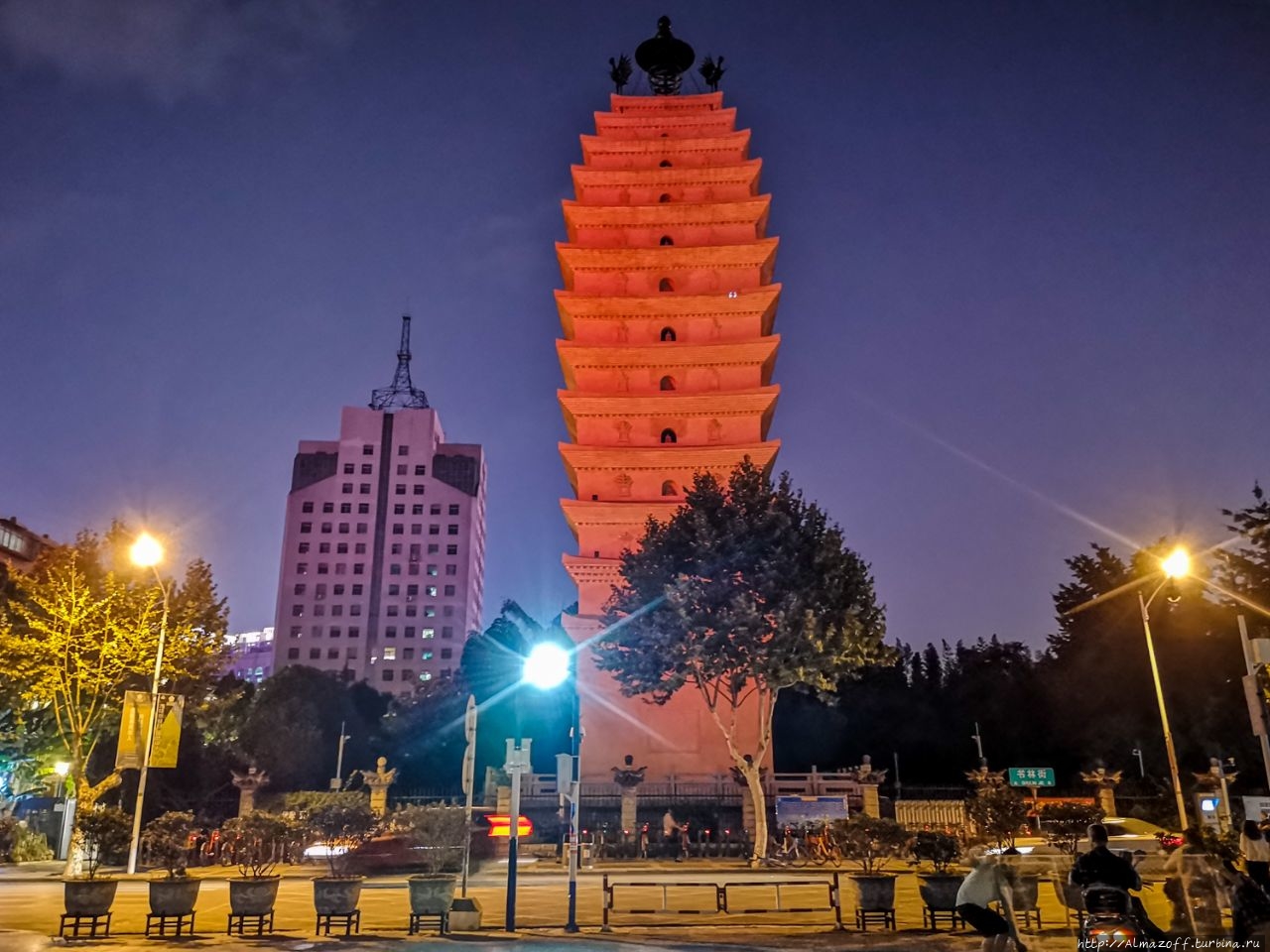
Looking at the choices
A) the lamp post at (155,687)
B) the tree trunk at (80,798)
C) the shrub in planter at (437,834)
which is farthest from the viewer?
the shrub in planter at (437,834)

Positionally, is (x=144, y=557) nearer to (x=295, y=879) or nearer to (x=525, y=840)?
(x=295, y=879)

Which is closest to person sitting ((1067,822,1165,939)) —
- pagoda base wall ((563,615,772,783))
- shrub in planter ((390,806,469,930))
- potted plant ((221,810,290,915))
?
potted plant ((221,810,290,915))

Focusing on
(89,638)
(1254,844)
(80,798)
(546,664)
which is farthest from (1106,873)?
(89,638)

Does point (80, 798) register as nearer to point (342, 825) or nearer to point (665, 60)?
point (342, 825)

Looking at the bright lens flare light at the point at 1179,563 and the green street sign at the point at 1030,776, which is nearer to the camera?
the bright lens flare light at the point at 1179,563

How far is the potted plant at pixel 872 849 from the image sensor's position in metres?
15.7

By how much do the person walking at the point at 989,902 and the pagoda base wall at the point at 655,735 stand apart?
3209 cm

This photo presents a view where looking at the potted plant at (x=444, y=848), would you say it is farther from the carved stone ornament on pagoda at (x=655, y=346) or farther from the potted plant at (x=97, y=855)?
the carved stone ornament on pagoda at (x=655, y=346)

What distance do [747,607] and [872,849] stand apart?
40.8ft

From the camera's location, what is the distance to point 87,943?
574 inches

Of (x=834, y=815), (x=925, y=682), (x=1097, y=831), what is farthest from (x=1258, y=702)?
(x=925, y=682)

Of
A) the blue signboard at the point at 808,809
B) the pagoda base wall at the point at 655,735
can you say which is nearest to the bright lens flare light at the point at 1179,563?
the blue signboard at the point at 808,809

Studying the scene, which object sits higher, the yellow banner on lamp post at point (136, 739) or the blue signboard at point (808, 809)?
the yellow banner on lamp post at point (136, 739)

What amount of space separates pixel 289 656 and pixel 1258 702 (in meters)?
127
